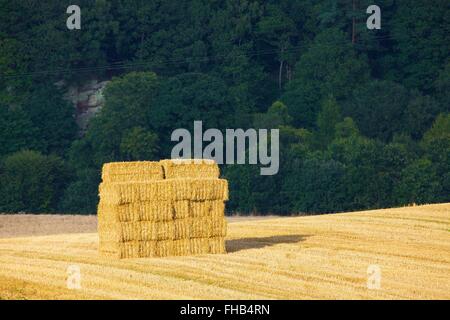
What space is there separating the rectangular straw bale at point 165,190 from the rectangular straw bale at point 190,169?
1.30 m

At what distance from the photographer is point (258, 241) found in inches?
1334

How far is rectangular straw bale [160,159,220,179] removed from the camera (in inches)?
1237

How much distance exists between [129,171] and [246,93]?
8283cm

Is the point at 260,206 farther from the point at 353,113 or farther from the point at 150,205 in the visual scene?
the point at 150,205

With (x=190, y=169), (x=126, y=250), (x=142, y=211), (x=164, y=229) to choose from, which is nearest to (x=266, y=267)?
(x=164, y=229)

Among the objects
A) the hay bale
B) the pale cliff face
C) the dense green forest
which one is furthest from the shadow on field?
the pale cliff face

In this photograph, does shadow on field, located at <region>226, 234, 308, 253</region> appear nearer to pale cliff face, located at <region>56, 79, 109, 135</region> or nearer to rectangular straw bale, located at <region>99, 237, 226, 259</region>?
rectangular straw bale, located at <region>99, 237, 226, 259</region>

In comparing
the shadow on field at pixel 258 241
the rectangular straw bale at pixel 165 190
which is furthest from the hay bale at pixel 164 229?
the shadow on field at pixel 258 241

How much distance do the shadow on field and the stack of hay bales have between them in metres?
1.52

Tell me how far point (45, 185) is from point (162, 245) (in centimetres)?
6872

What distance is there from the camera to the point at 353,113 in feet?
351

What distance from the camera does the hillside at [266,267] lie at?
25.9 m

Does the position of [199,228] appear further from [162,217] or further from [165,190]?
[165,190]

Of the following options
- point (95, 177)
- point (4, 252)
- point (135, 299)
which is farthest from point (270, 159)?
point (135, 299)
